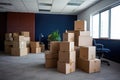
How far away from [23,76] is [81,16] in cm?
605

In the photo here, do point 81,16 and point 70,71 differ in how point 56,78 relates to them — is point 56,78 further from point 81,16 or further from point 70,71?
point 81,16

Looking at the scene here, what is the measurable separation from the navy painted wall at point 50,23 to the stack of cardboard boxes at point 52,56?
4.88 m

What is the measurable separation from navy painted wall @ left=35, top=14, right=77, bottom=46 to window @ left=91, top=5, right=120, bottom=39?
7.74 ft

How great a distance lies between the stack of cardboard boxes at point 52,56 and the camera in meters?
4.17

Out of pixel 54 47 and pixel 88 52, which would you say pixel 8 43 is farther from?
pixel 88 52

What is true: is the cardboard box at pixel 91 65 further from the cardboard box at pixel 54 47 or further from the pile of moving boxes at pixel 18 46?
the pile of moving boxes at pixel 18 46

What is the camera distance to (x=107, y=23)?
587cm

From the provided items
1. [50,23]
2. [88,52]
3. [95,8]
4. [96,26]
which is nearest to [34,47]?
[50,23]

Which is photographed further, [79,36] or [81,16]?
[81,16]

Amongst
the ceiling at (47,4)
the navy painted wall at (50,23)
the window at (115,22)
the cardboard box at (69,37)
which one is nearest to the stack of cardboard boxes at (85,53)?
the cardboard box at (69,37)

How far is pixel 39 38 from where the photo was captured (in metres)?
8.93

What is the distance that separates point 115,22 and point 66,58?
9.29 feet

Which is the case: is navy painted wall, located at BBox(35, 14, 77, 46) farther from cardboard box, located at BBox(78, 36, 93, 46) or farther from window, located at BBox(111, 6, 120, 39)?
cardboard box, located at BBox(78, 36, 93, 46)

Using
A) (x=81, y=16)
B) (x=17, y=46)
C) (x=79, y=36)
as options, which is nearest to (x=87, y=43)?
(x=79, y=36)
